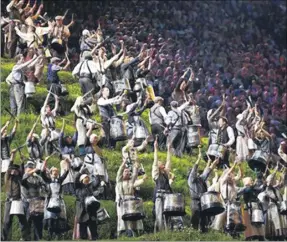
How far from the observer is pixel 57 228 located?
26812 mm

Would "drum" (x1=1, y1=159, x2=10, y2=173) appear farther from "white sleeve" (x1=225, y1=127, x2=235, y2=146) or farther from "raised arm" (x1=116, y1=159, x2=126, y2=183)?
"white sleeve" (x1=225, y1=127, x2=235, y2=146)

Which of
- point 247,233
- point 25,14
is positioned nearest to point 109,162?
point 247,233

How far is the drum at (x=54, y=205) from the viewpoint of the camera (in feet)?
87.1

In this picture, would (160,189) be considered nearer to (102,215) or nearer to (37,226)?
(102,215)

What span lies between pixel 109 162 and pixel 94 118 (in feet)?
3.31

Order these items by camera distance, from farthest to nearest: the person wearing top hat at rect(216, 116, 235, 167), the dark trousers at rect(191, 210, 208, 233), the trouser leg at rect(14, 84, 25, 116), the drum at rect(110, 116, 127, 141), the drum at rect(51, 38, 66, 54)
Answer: the drum at rect(51, 38, 66, 54), the person wearing top hat at rect(216, 116, 235, 167), the trouser leg at rect(14, 84, 25, 116), the drum at rect(110, 116, 127, 141), the dark trousers at rect(191, 210, 208, 233)

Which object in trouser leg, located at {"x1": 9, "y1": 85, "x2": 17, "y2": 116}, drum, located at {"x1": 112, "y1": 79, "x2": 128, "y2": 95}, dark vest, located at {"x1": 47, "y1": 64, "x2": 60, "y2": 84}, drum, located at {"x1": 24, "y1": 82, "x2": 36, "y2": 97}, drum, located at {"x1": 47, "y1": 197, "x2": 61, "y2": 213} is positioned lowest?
drum, located at {"x1": 47, "y1": 197, "x2": 61, "y2": 213}

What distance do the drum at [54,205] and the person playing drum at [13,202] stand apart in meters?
0.45

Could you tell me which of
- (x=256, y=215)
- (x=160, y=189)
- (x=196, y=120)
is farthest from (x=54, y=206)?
(x=196, y=120)

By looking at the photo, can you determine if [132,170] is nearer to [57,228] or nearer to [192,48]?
[57,228]

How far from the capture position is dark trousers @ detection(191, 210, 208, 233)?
27375 mm

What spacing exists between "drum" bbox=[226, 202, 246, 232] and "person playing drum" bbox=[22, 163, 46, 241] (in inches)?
126

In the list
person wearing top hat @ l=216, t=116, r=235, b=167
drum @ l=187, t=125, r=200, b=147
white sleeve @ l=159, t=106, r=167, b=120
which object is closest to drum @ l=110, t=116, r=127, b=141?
white sleeve @ l=159, t=106, r=167, b=120

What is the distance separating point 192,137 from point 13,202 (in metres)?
4.53
